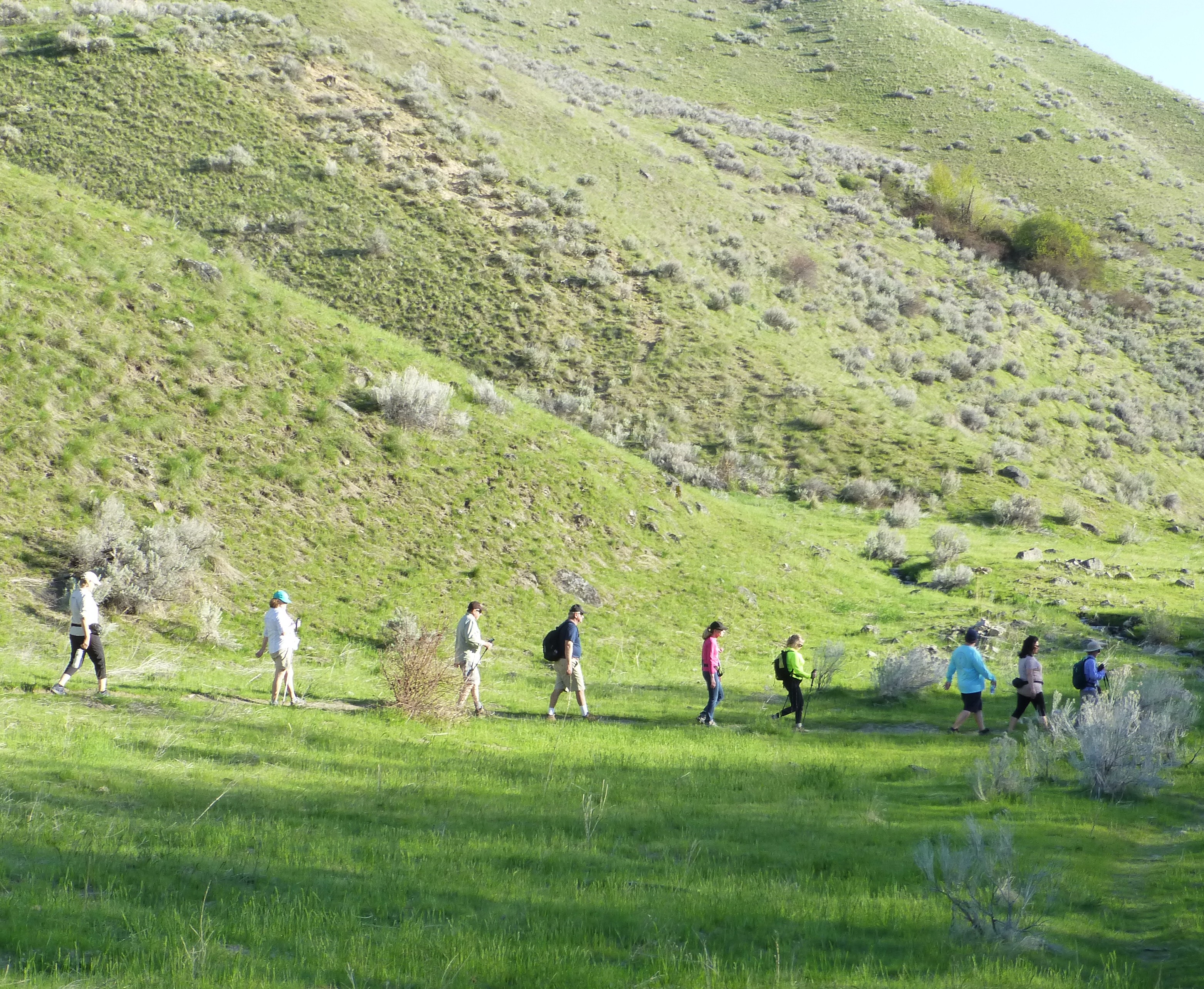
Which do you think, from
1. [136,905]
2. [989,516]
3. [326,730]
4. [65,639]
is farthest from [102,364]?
[989,516]

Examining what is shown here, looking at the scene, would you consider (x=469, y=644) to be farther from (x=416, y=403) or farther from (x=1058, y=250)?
(x=1058, y=250)

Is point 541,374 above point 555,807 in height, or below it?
above

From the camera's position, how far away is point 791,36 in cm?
10362

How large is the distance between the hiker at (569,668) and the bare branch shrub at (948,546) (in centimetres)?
1740

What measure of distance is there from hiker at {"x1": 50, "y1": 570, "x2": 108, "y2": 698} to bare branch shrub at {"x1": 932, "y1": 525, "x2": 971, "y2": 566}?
23625 millimetres

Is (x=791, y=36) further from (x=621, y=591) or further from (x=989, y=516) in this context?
(x=621, y=591)

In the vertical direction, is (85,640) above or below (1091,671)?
below

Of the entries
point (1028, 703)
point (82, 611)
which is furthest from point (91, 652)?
point (1028, 703)

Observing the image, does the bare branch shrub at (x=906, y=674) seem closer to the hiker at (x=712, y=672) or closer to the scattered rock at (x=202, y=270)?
the hiker at (x=712, y=672)

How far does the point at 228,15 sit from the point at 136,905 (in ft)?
167

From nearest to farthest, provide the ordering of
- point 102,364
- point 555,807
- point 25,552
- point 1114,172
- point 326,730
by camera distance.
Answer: point 555,807, point 326,730, point 25,552, point 102,364, point 1114,172

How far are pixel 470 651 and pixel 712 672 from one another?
400 centimetres

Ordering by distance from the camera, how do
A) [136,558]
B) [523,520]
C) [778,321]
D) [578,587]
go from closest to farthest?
1. [136,558]
2. [578,587]
3. [523,520]
4. [778,321]

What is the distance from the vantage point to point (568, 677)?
15.3 meters
